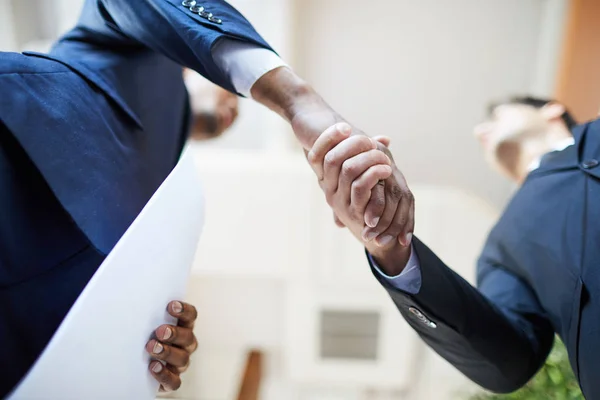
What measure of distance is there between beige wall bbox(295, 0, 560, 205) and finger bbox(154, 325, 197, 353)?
1.39 metres

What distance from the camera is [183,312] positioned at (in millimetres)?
585

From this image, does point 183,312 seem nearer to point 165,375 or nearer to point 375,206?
point 165,375

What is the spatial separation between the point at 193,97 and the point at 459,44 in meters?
1.25

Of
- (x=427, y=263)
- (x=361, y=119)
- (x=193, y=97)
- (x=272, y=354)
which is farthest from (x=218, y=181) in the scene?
(x=427, y=263)

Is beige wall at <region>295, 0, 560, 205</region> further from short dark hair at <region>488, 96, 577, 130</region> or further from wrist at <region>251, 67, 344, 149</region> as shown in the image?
wrist at <region>251, 67, 344, 149</region>

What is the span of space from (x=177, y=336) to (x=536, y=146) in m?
0.91

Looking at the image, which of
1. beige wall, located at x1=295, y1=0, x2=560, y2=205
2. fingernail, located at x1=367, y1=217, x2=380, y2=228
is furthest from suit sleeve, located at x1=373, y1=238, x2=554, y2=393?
beige wall, located at x1=295, y1=0, x2=560, y2=205

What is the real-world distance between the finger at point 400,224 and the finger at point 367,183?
0.05 m

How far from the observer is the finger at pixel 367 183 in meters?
0.50

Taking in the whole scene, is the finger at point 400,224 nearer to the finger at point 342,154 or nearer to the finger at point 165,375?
the finger at point 342,154

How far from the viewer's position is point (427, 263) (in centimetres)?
64

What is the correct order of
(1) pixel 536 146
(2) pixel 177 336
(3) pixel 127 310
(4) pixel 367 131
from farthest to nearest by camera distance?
(4) pixel 367 131 < (1) pixel 536 146 < (2) pixel 177 336 < (3) pixel 127 310

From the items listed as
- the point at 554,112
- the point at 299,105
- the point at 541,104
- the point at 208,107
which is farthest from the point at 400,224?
the point at 541,104

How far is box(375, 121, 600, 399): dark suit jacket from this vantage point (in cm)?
66
